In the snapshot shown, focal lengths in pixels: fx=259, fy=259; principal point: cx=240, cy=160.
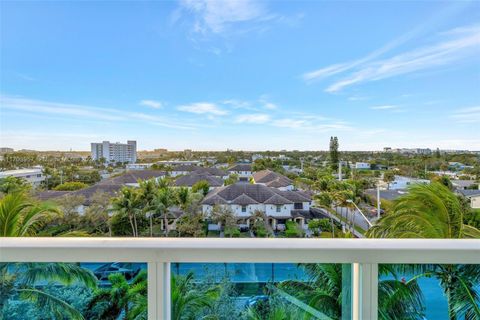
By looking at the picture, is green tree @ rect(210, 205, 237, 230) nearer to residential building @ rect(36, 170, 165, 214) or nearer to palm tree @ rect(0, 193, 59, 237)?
residential building @ rect(36, 170, 165, 214)

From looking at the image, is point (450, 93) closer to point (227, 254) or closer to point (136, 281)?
point (227, 254)

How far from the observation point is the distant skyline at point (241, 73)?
5.80ft

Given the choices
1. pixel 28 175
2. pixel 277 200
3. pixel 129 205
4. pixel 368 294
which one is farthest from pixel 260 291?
pixel 28 175

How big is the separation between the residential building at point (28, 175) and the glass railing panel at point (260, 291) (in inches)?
51.0

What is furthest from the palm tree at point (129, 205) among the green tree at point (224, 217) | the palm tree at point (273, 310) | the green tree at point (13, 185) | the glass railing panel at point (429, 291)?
the glass railing panel at point (429, 291)

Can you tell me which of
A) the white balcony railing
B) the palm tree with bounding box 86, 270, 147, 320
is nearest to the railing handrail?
the white balcony railing

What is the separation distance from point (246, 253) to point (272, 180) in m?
0.85

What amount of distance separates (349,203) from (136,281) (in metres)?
1.41

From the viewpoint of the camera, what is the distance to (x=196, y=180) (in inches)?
73.0

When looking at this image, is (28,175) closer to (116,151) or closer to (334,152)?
(116,151)

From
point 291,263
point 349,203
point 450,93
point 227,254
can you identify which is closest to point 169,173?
point 227,254

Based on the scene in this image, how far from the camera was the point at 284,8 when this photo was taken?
5.94ft

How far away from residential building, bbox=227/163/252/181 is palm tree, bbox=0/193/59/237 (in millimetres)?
1215

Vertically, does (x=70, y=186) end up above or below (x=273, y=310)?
above
